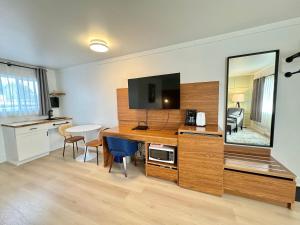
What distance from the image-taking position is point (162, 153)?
2137mm

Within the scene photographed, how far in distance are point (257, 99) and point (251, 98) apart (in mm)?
73

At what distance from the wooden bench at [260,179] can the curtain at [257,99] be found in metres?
0.59

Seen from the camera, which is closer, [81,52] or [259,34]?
[259,34]

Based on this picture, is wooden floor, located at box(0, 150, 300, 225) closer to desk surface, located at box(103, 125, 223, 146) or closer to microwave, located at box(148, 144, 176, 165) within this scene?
microwave, located at box(148, 144, 176, 165)

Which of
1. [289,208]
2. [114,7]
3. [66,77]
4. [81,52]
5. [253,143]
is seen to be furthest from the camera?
[66,77]

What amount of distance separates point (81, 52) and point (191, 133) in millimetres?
2532

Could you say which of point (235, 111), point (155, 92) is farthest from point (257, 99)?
point (155, 92)

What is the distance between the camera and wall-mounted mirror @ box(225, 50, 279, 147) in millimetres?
1894

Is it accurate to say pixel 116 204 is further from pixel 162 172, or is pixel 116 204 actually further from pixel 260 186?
pixel 260 186

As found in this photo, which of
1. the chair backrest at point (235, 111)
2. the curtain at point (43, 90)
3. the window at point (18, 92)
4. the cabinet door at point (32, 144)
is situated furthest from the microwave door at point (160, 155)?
the window at point (18, 92)

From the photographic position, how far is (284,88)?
1.83 metres

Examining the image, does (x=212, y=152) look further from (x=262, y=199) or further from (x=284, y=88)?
(x=284, y=88)

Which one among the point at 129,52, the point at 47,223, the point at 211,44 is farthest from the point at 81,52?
the point at 47,223

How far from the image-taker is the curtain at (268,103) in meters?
1.88
